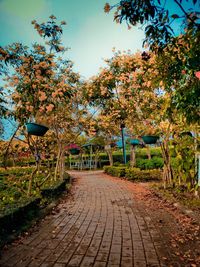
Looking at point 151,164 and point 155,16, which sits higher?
point 155,16

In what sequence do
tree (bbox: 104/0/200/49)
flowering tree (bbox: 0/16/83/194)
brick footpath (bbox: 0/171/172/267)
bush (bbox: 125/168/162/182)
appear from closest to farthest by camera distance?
tree (bbox: 104/0/200/49), brick footpath (bbox: 0/171/172/267), flowering tree (bbox: 0/16/83/194), bush (bbox: 125/168/162/182)

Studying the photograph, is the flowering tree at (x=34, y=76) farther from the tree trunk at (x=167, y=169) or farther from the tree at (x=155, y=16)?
the tree trunk at (x=167, y=169)

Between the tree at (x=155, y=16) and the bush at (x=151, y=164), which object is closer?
the tree at (x=155, y=16)

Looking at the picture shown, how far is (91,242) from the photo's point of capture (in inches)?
172

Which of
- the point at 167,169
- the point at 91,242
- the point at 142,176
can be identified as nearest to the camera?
the point at 91,242

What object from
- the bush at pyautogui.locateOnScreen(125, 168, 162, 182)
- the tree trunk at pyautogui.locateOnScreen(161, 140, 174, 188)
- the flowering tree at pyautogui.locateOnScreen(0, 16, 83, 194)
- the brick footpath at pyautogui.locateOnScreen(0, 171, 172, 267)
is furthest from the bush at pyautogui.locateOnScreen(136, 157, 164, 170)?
the flowering tree at pyautogui.locateOnScreen(0, 16, 83, 194)

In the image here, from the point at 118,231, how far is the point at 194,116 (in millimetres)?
2661

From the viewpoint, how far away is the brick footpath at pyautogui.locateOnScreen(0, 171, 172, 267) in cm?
360

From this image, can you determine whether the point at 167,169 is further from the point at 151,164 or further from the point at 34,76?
the point at 151,164

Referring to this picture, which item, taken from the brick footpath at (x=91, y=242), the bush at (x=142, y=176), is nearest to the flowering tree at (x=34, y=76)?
the brick footpath at (x=91, y=242)

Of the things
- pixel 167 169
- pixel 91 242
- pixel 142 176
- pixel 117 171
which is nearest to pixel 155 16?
pixel 91 242

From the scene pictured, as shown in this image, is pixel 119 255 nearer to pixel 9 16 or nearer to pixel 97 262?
pixel 97 262

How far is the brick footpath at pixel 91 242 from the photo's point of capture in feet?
11.8

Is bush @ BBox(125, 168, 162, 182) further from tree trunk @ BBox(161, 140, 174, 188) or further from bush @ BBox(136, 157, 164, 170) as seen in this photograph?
bush @ BBox(136, 157, 164, 170)
